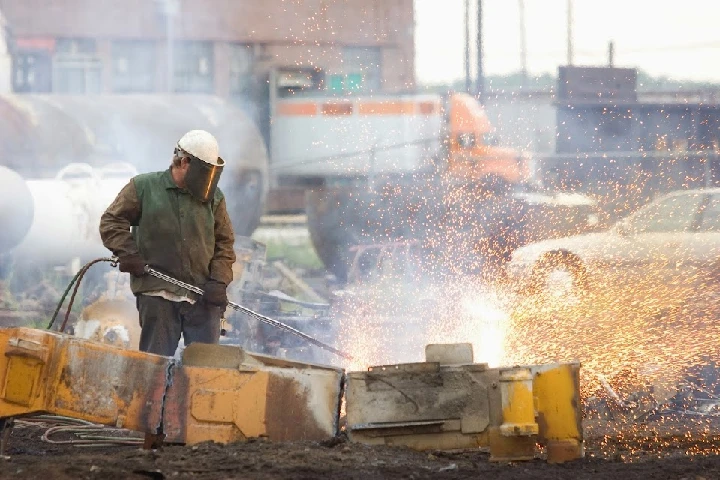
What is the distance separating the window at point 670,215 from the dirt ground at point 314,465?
6963 mm

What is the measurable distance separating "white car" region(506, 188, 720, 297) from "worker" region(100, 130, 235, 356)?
684 centimetres

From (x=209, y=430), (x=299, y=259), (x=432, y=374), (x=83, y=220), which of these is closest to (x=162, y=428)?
(x=209, y=430)

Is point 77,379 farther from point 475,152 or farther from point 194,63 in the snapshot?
point 194,63

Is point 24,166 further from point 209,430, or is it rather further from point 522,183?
point 209,430

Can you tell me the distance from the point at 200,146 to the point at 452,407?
2.15 meters

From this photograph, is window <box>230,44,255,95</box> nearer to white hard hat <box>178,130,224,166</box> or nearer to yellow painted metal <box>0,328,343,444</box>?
white hard hat <box>178,130,224,166</box>

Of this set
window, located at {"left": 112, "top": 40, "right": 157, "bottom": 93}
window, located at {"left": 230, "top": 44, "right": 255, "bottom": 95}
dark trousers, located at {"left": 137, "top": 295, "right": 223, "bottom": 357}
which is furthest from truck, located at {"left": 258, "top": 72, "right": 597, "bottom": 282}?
dark trousers, located at {"left": 137, "top": 295, "right": 223, "bottom": 357}

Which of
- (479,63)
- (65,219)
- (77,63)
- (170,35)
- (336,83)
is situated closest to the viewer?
(65,219)

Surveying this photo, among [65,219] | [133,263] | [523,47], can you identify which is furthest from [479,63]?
[133,263]

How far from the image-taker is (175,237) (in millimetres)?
6770

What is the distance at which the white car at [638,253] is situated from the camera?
1262 centimetres

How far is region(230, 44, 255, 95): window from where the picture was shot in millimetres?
21453

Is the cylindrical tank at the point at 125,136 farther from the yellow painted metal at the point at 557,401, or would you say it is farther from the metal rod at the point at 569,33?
the yellow painted metal at the point at 557,401

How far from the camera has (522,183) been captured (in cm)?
1800
